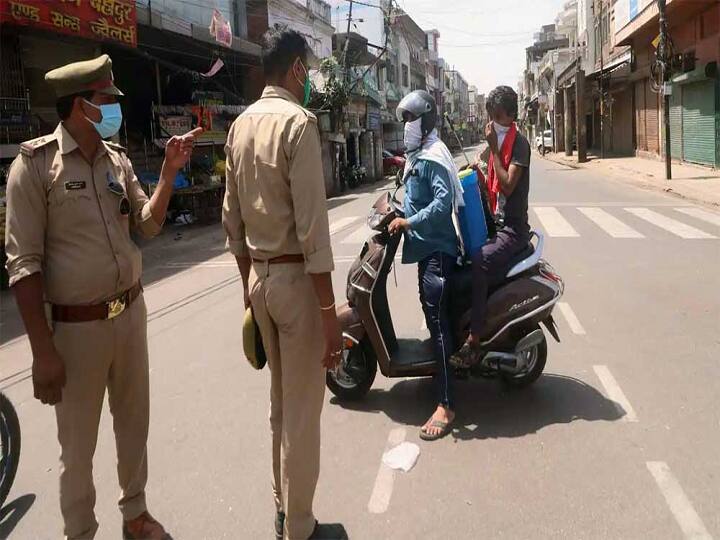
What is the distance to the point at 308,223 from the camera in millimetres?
2473

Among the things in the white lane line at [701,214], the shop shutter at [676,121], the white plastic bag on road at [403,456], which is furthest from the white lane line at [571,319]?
the shop shutter at [676,121]

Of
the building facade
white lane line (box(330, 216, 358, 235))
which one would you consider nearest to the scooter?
white lane line (box(330, 216, 358, 235))

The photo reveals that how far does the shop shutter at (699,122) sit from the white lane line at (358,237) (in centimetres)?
1486

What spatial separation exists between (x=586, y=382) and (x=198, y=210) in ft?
46.3

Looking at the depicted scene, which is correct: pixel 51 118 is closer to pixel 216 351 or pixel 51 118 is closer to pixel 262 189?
pixel 216 351

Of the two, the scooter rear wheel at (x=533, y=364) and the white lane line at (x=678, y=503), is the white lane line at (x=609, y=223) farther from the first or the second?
the white lane line at (x=678, y=503)

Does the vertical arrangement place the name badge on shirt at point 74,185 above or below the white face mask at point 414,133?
below

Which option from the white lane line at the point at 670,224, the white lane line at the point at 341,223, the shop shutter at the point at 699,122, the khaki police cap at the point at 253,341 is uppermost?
the shop shutter at the point at 699,122

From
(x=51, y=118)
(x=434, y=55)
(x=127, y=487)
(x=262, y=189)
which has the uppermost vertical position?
(x=434, y=55)

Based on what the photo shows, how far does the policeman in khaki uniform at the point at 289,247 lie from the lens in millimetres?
2490

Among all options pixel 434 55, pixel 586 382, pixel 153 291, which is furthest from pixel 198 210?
pixel 434 55

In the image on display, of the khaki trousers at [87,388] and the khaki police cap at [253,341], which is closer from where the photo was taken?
the khaki trousers at [87,388]

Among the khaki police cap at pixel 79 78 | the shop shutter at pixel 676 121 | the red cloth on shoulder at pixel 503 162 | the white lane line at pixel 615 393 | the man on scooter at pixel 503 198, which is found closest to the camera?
the khaki police cap at pixel 79 78

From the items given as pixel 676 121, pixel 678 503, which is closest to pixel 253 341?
pixel 678 503
